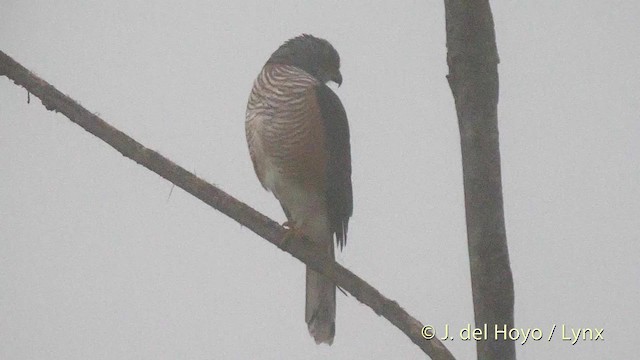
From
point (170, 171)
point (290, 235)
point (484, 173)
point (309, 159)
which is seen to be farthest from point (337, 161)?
point (484, 173)

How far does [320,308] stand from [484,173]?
8.38 feet

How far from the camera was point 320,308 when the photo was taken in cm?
491

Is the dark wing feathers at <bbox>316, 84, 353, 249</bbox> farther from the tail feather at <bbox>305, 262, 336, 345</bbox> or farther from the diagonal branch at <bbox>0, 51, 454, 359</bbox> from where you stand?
the diagonal branch at <bbox>0, 51, 454, 359</bbox>

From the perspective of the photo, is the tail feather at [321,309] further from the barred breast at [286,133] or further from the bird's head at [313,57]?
the bird's head at [313,57]

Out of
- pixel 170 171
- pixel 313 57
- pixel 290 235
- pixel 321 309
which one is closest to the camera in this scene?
pixel 170 171

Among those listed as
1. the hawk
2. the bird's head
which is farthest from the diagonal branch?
the bird's head

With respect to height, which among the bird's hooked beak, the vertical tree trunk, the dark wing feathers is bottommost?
the vertical tree trunk

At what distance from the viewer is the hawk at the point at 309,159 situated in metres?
4.80

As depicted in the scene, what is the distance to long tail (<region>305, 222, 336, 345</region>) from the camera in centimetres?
487

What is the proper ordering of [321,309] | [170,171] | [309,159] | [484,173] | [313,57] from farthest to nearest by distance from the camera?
[313,57] < [321,309] < [309,159] < [170,171] < [484,173]

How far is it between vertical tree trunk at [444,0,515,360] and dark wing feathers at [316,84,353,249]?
89.7 inches

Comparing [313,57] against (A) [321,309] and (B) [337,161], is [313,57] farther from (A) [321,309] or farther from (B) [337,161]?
(A) [321,309]

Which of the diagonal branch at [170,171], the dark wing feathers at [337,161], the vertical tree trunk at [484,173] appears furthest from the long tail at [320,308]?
the vertical tree trunk at [484,173]

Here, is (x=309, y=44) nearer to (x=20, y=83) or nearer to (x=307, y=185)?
(x=307, y=185)
